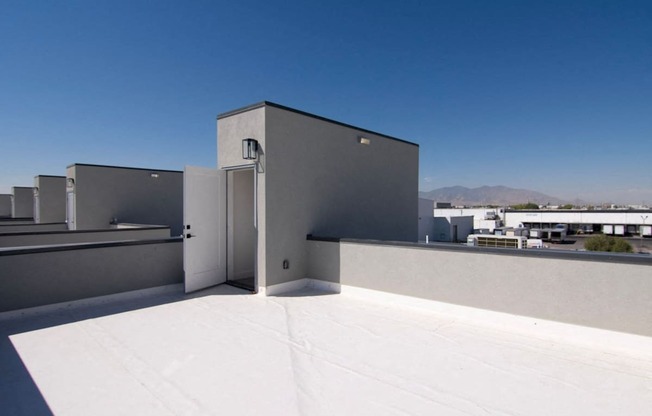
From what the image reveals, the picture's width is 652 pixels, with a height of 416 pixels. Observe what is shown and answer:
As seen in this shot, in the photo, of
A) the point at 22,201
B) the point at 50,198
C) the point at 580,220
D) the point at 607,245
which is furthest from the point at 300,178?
the point at 580,220

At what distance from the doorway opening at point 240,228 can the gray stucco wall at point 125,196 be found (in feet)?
21.1

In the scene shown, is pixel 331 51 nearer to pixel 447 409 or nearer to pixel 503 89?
pixel 503 89

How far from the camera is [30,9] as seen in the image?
4.72m

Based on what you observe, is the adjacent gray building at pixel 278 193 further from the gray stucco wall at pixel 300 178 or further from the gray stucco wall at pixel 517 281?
the gray stucco wall at pixel 517 281

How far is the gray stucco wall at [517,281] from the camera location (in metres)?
2.80

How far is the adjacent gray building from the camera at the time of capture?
484 cm

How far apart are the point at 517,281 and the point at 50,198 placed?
16.3 m

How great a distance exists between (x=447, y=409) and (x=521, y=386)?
754 millimetres

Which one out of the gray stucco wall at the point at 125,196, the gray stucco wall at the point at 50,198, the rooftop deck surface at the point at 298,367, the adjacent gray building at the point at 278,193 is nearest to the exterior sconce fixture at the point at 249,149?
the adjacent gray building at the point at 278,193

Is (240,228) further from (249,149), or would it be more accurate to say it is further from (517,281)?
(517,281)

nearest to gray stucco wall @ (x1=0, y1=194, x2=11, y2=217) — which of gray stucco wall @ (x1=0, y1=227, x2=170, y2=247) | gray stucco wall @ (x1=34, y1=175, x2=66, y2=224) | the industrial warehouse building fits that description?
gray stucco wall @ (x1=34, y1=175, x2=66, y2=224)

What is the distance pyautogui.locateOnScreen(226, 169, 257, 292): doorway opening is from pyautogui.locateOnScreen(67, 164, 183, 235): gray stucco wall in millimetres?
6428

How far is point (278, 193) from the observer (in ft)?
16.2

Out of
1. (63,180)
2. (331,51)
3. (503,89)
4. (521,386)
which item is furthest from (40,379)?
(503,89)
